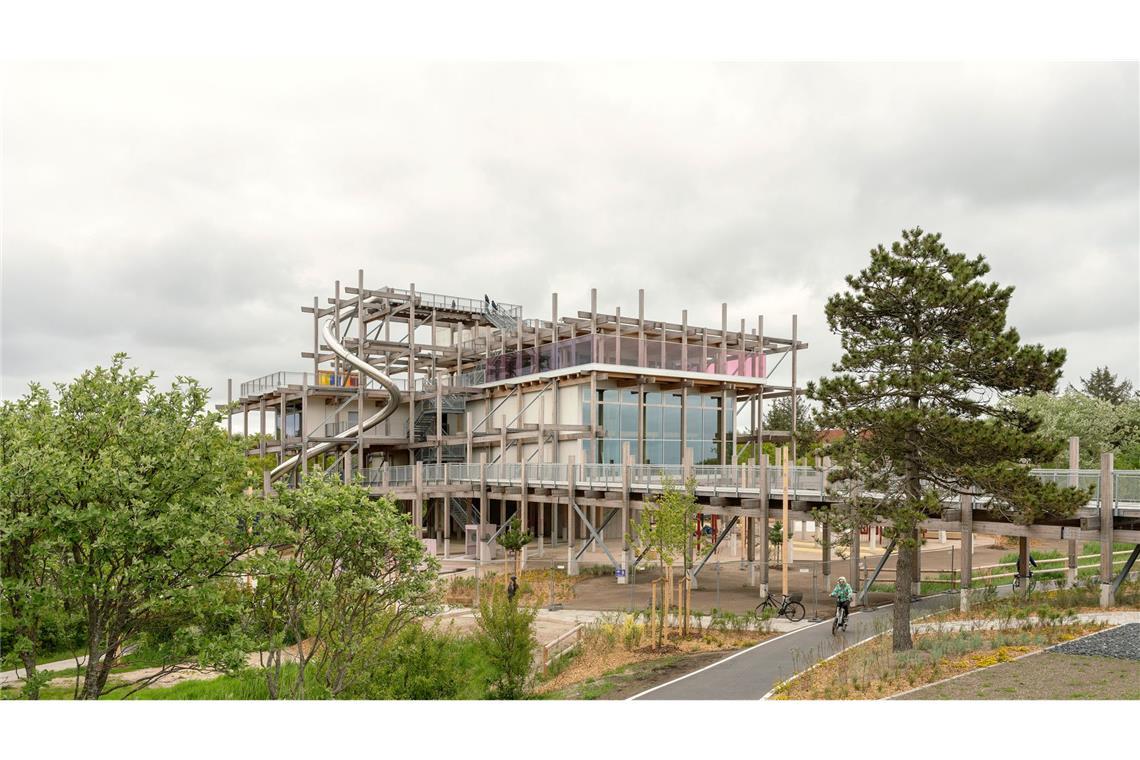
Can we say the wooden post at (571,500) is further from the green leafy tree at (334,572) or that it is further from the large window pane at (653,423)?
the green leafy tree at (334,572)

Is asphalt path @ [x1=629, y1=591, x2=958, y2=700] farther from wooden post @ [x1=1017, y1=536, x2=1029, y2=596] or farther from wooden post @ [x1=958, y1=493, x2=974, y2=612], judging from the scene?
wooden post @ [x1=1017, y1=536, x2=1029, y2=596]

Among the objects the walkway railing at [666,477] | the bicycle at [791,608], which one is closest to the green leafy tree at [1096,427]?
the walkway railing at [666,477]

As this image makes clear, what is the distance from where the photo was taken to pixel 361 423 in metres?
46.2

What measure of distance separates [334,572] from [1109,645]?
1368 cm

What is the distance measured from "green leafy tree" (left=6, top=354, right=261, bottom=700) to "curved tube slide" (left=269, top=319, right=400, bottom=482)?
32254mm

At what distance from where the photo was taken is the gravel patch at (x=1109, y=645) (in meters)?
15.3

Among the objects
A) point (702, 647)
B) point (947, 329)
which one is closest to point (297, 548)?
point (702, 647)

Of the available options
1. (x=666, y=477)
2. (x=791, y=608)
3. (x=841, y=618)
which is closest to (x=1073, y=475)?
(x=841, y=618)

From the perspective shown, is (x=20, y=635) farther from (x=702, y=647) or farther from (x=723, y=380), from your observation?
(x=723, y=380)

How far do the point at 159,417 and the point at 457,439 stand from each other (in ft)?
113

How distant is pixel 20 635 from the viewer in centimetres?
1234

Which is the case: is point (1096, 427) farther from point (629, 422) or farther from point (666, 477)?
point (666, 477)

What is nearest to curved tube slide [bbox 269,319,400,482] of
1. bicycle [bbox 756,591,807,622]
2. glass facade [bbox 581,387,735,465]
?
glass facade [bbox 581,387,735,465]

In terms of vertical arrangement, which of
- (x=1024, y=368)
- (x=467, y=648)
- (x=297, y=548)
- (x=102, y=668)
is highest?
(x=1024, y=368)
